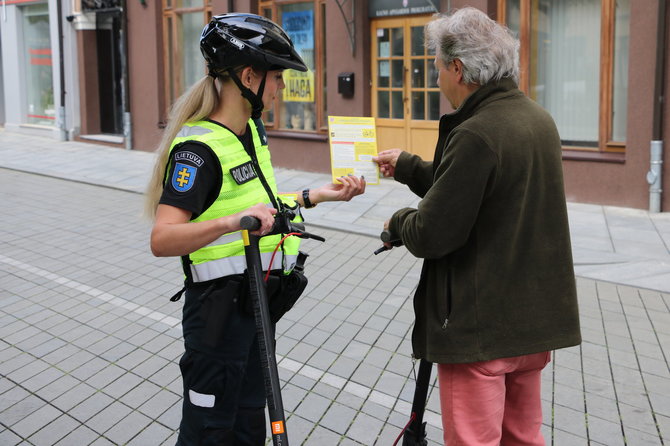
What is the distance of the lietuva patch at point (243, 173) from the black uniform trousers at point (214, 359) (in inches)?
14.8

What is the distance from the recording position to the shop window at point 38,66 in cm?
1836

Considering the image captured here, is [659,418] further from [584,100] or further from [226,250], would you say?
[584,100]

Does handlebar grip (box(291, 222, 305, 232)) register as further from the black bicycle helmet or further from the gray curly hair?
the gray curly hair

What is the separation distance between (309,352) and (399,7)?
815 centimetres

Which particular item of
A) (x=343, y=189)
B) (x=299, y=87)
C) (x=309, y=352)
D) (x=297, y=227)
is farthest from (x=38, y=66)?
(x=297, y=227)

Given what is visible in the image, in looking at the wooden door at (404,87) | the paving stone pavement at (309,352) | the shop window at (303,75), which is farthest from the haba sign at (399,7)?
the paving stone pavement at (309,352)

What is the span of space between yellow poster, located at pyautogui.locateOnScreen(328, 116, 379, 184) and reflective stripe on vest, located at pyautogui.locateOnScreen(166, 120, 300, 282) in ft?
1.53

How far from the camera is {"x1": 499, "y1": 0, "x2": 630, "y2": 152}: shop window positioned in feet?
31.8

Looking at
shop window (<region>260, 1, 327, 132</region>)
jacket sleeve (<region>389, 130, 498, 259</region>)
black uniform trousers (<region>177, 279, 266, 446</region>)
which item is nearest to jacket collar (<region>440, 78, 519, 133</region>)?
jacket sleeve (<region>389, 130, 498, 259</region>)

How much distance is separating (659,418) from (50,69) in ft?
58.9

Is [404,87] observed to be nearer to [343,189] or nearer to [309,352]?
[309,352]

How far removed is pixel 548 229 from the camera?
8.11 ft

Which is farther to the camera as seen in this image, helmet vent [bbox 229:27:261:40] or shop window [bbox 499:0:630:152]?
shop window [bbox 499:0:630:152]

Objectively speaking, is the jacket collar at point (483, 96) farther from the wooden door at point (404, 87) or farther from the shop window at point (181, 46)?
the shop window at point (181, 46)
